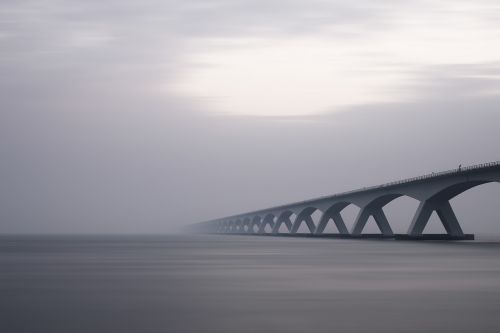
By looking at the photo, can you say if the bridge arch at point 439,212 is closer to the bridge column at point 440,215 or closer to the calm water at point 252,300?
the bridge column at point 440,215

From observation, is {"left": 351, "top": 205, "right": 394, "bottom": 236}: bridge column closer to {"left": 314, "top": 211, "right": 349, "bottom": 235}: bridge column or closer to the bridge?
the bridge

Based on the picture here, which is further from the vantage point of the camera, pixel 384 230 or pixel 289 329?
pixel 384 230

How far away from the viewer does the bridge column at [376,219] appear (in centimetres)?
12338

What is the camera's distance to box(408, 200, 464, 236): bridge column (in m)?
100

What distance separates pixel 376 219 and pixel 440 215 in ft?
79.8

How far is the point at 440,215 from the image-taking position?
101m

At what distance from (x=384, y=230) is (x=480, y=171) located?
133ft

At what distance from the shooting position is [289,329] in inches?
736

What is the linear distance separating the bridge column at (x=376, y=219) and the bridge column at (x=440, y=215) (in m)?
19.6

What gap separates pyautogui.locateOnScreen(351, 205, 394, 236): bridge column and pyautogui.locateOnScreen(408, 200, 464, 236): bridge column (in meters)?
19.6

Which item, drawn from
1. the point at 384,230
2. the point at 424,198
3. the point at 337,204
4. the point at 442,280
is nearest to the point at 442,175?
the point at 424,198

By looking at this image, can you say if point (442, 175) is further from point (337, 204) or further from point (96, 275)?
point (96, 275)

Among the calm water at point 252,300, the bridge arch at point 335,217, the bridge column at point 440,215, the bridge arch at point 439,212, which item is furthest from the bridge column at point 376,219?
the calm water at point 252,300

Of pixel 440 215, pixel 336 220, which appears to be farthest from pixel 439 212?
pixel 336 220
